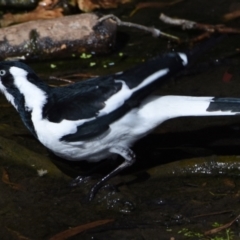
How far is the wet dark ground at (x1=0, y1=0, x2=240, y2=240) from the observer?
4.00 metres

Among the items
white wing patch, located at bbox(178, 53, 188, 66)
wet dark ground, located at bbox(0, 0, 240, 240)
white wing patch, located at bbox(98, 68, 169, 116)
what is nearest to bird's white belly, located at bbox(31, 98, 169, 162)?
white wing patch, located at bbox(98, 68, 169, 116)

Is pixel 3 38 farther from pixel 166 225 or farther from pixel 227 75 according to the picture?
pixel 166 225

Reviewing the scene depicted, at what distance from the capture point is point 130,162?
4547 millimetres

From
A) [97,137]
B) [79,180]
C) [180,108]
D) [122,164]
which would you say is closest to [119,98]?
[97,137]

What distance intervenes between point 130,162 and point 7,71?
3.16ft

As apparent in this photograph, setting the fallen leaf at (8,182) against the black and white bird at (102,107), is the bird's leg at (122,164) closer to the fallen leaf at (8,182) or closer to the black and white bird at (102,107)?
the black and white bird at (102,107)

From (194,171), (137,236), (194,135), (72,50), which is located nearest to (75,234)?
(137,236)

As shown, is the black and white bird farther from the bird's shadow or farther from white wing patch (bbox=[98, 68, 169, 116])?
the bird's shadow

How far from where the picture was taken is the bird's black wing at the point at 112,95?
418 cm

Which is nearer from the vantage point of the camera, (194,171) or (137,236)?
(137,236)

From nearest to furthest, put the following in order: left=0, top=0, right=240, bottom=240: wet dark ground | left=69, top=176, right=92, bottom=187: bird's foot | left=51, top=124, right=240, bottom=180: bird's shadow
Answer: left=0, top=0, right=240, bottom=240: wet dark ground, left=69, top=176, right=92, bottom=187: bird's foot, left=51, top=124, right=240, bottom=180: bird's shadow

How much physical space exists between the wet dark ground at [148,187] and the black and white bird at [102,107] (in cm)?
21

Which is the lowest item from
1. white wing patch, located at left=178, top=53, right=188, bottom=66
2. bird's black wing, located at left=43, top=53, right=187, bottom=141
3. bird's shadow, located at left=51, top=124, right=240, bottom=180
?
bird's shadow, located at left=51, top=124, right=240, bottom=180

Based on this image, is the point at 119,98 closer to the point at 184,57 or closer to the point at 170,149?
the point at 184,57
